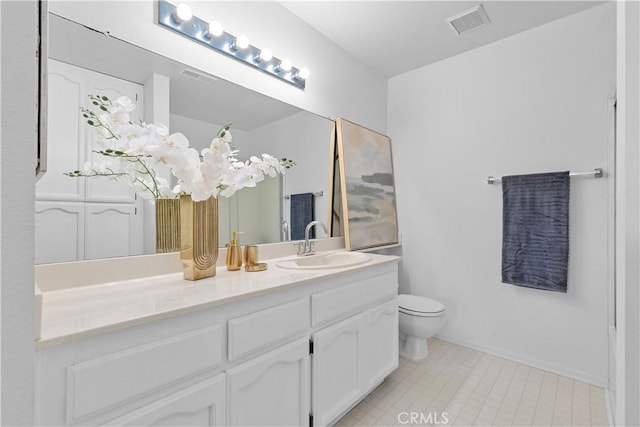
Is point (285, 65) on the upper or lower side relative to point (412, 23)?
lower

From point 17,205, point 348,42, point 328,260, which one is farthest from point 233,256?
point 348,42

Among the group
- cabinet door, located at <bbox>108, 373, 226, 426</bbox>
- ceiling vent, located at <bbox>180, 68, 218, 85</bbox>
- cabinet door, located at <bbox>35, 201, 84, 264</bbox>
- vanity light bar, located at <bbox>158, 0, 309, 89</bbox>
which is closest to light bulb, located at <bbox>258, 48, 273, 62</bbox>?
vanity light bar, located at <bbox>158, 0, 309, 89</bbox>

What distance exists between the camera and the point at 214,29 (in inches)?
60.3

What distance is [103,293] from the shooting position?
1050mm

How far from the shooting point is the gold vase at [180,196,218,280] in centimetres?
122

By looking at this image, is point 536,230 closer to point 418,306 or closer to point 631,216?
point 418,306

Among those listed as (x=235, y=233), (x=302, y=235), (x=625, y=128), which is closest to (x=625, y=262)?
(x=625, y=128)

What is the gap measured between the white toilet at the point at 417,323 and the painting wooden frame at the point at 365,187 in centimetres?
54

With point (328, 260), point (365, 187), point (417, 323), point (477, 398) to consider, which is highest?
point (365, 187)

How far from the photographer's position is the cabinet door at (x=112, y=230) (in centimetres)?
119

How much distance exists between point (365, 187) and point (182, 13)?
63.9 inches

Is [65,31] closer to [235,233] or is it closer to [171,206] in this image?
[171,206]

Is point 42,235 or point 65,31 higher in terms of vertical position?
point 65,31

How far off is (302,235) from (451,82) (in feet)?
6.04
